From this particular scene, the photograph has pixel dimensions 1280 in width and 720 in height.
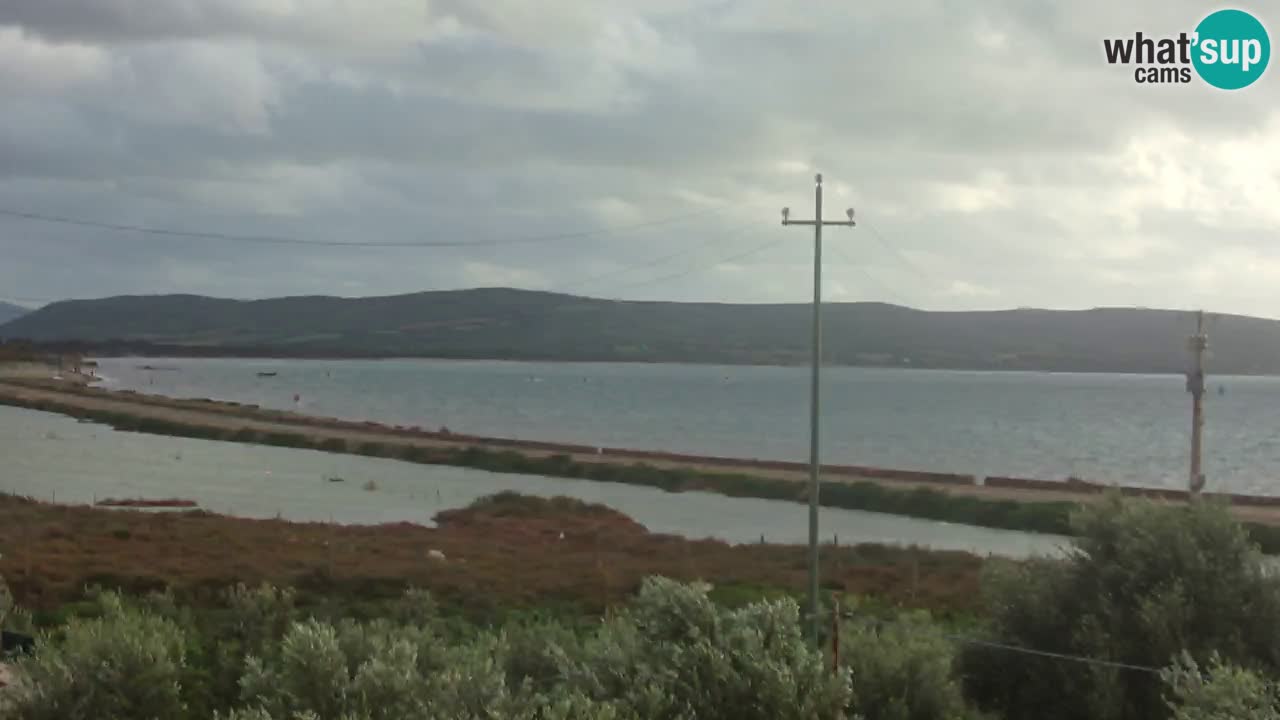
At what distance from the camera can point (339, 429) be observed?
10944 cm

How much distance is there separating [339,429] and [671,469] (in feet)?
142

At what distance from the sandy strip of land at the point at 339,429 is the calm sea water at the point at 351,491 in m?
7.02

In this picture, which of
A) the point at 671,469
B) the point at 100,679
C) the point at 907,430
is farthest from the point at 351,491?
the point at 907,430

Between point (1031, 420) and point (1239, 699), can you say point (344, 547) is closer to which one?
point (1239, 699)

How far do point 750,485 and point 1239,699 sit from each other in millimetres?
61848

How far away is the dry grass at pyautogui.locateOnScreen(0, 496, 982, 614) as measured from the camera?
30406mm

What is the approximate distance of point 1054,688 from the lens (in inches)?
635

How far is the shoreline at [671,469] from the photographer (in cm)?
6138

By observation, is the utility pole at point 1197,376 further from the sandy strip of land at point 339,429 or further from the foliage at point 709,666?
the sandy strip of land at point 339,429

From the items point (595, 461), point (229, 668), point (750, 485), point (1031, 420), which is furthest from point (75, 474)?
point (1031, 420)

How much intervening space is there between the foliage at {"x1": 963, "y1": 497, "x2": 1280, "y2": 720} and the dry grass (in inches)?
515

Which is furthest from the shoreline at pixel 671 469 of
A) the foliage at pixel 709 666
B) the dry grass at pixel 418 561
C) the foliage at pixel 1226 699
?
the foliage at pixel 709 666

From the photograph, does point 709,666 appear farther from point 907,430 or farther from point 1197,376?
point 907,430

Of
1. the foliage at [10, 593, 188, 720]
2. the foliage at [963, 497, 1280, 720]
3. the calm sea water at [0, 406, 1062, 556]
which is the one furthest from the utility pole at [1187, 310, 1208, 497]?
the foliage at [10, 593, 188, 720]
